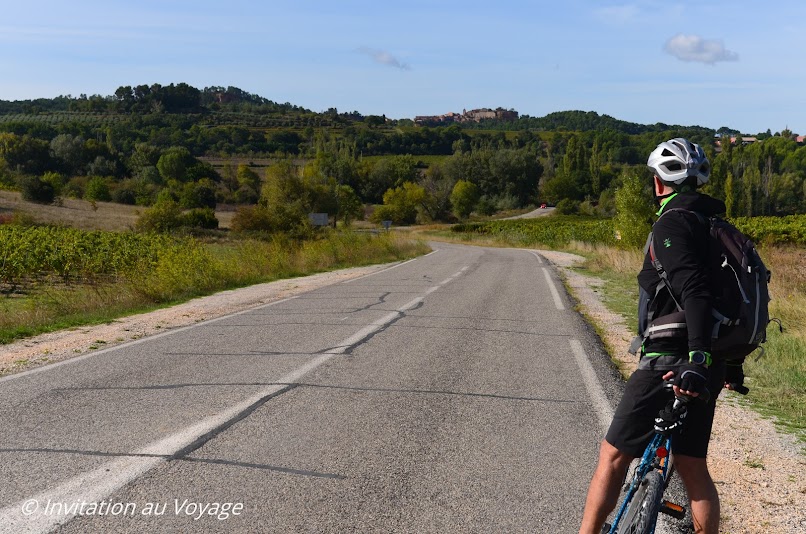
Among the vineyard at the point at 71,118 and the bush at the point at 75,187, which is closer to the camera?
the bush at the point at 75,187

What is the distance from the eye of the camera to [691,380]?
294 centimetres

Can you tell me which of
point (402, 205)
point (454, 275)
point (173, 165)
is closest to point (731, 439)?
point (454, 275)

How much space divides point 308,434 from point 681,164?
3.50 m

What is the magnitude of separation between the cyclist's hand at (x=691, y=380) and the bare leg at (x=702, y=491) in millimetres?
466

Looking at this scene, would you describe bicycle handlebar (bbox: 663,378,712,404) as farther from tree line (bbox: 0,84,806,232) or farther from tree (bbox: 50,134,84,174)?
tree (bbox: 50,134,84,174)

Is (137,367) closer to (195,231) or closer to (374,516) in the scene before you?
(374,516)

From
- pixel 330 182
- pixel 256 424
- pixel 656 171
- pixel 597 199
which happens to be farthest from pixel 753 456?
pixel 597 199

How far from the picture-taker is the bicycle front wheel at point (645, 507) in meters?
3.14

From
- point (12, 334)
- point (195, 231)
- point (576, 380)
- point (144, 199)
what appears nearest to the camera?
point (576, 380)

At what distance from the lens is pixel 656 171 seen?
3441 millimetres

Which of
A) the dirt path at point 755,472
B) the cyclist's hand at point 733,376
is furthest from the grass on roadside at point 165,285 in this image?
the cyclist's hand at point 733,376

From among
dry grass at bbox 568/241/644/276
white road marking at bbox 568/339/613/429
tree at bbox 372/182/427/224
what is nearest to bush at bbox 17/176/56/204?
tree at bbox 372/182/427/224

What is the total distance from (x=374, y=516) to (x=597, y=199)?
14268 centimetres

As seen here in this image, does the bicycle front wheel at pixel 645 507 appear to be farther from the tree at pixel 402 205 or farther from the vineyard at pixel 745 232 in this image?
the tree at pixel 402 205
